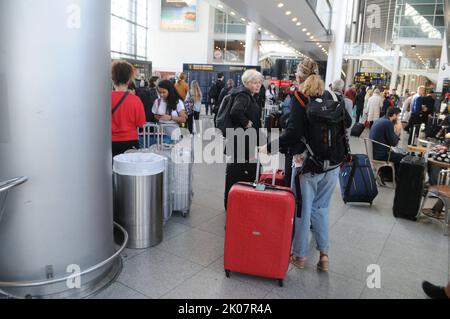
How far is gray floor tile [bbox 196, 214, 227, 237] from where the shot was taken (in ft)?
13.0

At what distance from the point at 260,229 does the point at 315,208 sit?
0.60m

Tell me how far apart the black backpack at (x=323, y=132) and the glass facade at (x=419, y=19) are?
24.8 m

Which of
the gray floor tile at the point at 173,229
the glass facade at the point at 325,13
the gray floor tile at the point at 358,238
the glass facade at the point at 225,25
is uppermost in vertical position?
the glass facade at the point at 225,25

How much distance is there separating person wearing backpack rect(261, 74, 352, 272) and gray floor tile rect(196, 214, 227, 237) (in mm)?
1019

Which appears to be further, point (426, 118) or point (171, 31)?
point (171, 31)

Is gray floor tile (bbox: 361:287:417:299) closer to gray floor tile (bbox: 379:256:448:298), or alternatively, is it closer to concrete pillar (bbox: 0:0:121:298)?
gray floor tile (bbox: 379:256:448:298)

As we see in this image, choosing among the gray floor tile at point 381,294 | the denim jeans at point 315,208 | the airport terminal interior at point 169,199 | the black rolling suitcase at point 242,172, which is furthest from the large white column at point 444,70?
the gray floor tile at point 381,294

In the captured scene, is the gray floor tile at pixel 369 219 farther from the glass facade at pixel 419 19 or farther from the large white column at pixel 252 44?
the glass facade at pixel 419 19

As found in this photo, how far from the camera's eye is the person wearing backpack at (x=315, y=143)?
290 centimetres

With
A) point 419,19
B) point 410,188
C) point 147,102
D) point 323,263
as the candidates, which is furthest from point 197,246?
point 419,19

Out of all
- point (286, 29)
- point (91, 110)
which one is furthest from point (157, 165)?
point (286, 29)

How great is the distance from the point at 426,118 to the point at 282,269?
418 inches
